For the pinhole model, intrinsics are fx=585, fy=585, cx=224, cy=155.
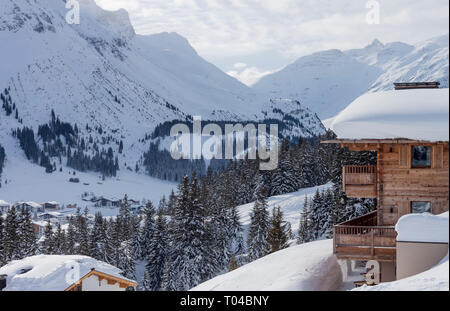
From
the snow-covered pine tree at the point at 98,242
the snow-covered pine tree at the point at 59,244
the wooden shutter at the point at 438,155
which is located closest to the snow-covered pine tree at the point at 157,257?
the snow-covered pine tree at the point at 98,242

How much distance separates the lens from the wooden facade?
20797mm

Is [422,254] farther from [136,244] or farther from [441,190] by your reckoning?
[136,244]

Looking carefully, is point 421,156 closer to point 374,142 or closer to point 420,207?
point 420,207

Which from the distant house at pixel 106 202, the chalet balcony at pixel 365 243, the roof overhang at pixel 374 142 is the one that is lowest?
the distant house at pixel 106 202

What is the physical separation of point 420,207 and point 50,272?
60.3ft

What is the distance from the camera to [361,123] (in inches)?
808

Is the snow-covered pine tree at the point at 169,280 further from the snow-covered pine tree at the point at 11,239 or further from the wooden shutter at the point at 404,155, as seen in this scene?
the wooden shutter at the point at 404,155

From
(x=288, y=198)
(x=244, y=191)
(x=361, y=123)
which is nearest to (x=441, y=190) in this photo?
(x=361, y=123)

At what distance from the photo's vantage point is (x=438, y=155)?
20375 millimetres

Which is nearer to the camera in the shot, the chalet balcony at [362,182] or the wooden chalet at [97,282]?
the chalet balcony at [362,182]

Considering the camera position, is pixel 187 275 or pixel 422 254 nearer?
pixel 422 254

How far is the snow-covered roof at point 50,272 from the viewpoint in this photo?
28891 millimetres

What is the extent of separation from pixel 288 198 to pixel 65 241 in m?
31.4

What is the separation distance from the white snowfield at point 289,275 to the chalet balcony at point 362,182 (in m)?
2.99
